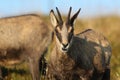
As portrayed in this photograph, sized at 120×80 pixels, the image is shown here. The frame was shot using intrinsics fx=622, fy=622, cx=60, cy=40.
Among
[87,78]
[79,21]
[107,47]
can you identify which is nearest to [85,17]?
[79,21]

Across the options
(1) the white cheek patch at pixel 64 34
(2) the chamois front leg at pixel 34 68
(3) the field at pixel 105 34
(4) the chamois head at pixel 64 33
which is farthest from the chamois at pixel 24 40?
(1) the white cheek patch at pixel 64 34

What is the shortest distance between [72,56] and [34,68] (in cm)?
160

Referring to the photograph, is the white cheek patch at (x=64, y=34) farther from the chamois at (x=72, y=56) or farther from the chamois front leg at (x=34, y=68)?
the chamois front leg at (x=34, y=68)

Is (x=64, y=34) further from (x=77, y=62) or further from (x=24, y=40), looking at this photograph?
(x=24, y=40)

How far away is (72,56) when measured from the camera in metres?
12.8

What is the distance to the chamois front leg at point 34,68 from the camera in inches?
552

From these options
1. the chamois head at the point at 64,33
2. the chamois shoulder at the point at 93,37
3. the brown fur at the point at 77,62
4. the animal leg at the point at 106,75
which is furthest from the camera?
the animal leg at the point at 106,75

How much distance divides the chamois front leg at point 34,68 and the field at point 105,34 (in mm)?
460

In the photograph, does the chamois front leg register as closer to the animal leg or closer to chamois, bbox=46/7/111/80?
chamois, bbox=46/7/111/80

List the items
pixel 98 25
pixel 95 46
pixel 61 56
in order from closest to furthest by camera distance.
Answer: pixel 61 56 < pixel 95 46 < pixel 98 25

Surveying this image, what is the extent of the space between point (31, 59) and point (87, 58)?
152 centimetres

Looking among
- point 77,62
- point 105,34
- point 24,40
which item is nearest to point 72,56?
point 77,62

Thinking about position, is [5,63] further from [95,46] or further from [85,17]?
[85,17]

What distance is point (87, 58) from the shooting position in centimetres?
1309
